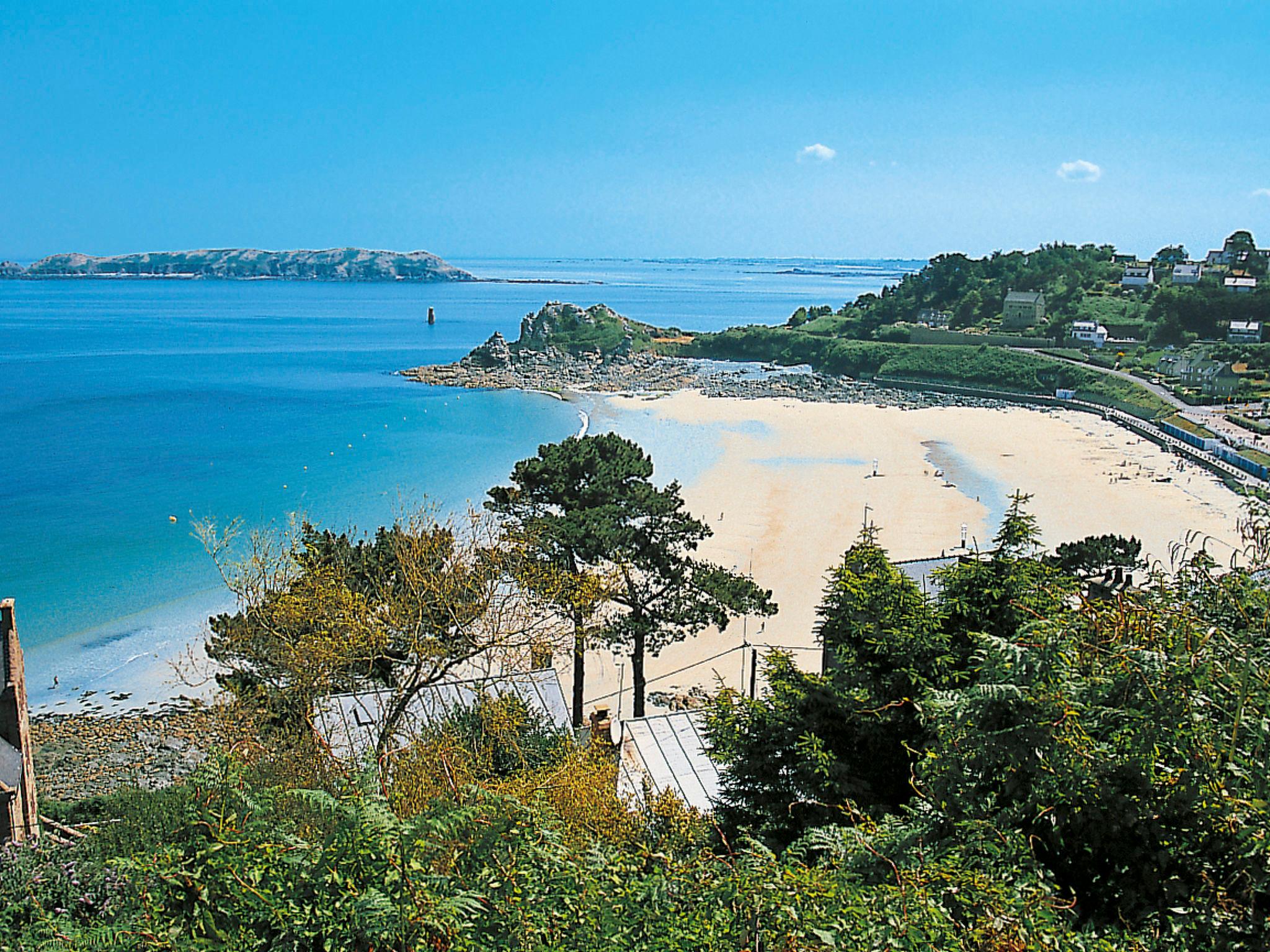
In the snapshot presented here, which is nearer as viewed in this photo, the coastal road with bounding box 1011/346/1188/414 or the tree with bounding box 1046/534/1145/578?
the tree with bounding box 1046/534/1145/578

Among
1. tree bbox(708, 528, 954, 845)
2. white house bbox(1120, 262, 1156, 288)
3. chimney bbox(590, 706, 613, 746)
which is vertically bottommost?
chimney bbox(590, 706, 613, 746)

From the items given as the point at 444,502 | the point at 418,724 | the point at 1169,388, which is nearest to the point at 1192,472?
the point at 1169,388

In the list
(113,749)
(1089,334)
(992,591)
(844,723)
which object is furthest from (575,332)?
(844,723)

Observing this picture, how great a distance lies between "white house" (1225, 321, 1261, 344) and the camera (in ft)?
239

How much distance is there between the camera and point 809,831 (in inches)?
193

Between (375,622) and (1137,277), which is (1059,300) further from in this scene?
(375,622)

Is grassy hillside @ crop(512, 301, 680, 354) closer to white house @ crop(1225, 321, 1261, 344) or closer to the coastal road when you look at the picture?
the coastal road

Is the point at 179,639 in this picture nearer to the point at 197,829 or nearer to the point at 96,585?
the point at 96,585

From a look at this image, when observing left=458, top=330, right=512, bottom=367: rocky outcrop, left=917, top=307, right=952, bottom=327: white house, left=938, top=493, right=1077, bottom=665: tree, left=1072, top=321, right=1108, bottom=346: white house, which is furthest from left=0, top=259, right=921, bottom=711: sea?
left=917, top=307, right=952, bottom=327: white house

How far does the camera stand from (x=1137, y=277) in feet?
321

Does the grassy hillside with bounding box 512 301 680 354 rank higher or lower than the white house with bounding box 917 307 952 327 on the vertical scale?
lower

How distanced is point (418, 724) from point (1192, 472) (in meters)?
38.0

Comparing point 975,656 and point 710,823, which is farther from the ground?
point 975,656

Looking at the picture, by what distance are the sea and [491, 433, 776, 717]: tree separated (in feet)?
14.5
